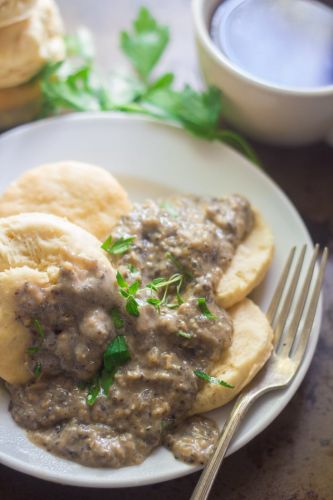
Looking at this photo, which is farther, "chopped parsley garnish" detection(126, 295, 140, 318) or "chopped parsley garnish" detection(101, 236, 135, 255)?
"chopped parsley garnish" detection(101, 236, 135, 255)

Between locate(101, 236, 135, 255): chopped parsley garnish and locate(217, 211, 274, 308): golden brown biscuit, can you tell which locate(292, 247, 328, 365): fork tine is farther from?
locate(101, 236, 135, 255): chopped parsley garnish

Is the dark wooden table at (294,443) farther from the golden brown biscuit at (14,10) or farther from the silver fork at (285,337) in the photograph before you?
the golden brown biscuit at (14,10)

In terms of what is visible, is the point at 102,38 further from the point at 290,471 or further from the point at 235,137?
the point at 290,471

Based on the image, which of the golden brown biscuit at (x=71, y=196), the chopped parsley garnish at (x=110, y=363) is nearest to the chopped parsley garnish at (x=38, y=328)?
the chopped parsley garnish at (x=110, y=363)

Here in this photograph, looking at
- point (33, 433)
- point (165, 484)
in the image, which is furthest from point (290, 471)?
point (33, 433)

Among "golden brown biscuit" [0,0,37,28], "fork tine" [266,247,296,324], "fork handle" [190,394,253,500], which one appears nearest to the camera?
"fork handle" [190,394,253,500]

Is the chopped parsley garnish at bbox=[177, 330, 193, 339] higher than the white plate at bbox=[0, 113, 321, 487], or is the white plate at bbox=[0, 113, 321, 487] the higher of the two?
the white plate at bbox=[0, 113, 321, 487]

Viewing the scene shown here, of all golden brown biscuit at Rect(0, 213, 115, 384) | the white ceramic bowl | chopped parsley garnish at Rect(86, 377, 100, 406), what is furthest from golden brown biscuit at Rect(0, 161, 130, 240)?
the white ceramic bowl
